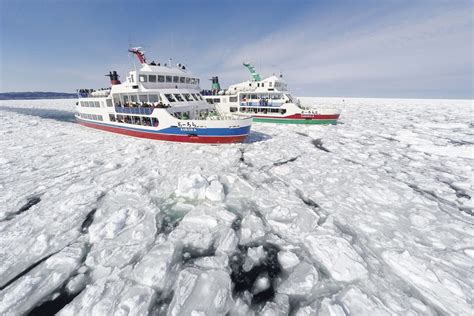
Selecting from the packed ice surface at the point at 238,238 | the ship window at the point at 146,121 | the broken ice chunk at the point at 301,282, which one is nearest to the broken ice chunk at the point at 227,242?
the packed ice surface at the point at 238,238

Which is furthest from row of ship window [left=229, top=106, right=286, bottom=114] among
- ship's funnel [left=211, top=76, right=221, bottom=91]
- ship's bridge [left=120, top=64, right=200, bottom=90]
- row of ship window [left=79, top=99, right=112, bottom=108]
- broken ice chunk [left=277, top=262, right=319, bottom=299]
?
broken ice chunk [left=277, top=262, right=319, bottom=299]

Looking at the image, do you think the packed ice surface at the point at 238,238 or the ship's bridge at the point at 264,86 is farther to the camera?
the ship's bridge at the point at 264,86

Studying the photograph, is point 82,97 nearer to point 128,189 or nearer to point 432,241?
point 128,189

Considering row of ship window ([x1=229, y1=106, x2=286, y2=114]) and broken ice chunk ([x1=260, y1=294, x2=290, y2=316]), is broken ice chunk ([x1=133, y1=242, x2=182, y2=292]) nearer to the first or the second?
broken ice chunk ([x1=260, y1=294, x2=290, y2=316])

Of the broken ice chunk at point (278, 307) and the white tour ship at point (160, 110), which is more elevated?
the white tour ship at point (160, 110)

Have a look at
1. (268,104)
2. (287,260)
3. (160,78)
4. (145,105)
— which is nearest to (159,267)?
(287,260)

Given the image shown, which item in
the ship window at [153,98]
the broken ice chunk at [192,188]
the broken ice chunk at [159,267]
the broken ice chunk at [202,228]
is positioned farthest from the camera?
the ship window at [153,98]

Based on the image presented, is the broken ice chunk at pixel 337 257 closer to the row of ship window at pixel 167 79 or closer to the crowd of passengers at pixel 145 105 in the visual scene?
the crowd of passengers at pixel 145 105
